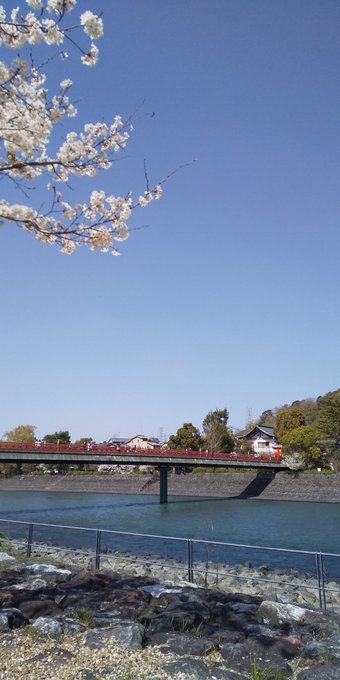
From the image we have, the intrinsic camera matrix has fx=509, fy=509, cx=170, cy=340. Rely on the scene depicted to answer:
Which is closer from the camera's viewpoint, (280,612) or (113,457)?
(280,612)

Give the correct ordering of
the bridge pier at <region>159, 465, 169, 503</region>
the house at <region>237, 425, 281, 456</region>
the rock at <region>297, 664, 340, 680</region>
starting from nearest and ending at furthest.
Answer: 1. the rock at <region>297, 664, 340, 680</region>
2. the bridge pier at <region>159, 465, 169, 503</region>
3. the house at <region>237, 425, 281, 456</region>

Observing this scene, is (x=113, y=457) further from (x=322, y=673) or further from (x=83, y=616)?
(x=322, y=673)

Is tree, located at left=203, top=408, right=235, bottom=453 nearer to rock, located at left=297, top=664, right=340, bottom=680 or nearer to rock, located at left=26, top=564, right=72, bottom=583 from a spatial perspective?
rock, located at left=26, top=564, right=72, bottom=583

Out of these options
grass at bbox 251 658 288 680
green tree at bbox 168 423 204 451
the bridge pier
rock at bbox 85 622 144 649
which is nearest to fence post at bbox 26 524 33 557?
rock at bbox 85 622 144 649

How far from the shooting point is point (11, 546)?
17.2 meters

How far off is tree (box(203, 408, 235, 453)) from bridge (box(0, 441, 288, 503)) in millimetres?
18756

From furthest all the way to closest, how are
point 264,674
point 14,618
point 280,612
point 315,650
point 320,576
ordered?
point 320,576, point 280,612, point 14,618, point 315,650, point 264,674

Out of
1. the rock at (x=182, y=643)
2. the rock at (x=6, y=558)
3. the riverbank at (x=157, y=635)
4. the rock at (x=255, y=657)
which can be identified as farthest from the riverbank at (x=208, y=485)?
the rock at (x=182, y=643)

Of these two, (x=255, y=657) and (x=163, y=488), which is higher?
(x=255, y=657)

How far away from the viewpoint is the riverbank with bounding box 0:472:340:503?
196 feet

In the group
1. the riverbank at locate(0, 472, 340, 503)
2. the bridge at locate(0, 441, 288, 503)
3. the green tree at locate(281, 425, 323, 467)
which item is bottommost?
the riverbank at locate(0, 472, 340, 503)

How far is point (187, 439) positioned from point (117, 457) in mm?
35116

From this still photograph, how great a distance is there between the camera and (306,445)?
67.7 metres

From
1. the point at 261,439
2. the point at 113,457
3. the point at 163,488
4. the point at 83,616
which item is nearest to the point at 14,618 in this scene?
the point at 83,616
